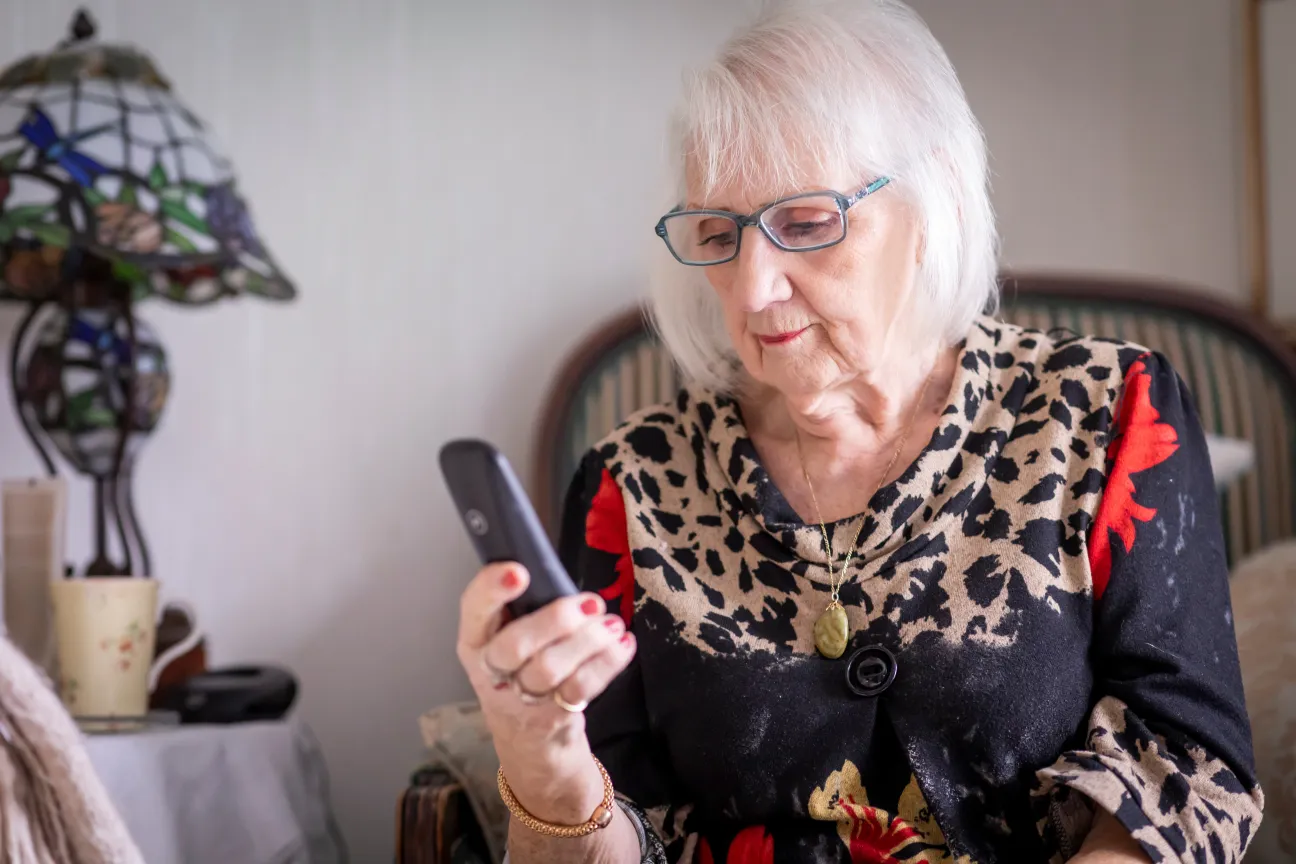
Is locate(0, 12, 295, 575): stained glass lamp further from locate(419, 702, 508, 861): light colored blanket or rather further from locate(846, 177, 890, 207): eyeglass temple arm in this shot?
locate(846, 177, 890, 207): eyeglass temple arm

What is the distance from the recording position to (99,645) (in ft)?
4.38

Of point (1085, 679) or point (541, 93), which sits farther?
point (541, 93)

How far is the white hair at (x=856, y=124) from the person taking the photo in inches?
41.1

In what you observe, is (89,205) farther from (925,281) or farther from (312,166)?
(925,281)

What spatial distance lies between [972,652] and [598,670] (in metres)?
0.35

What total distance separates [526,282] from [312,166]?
0.38 meters

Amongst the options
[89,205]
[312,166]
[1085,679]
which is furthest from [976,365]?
[312,166]

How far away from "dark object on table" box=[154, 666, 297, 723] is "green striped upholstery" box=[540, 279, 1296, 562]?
43 centimetres

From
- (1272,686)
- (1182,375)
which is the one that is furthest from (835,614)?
(1182,375)

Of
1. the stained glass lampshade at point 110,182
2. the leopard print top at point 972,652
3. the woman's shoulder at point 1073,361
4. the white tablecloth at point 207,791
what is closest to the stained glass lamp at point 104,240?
the stained glass lampshade at point 110,182

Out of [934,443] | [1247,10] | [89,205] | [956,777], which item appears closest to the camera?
[956,777]

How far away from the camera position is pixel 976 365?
112 centimetres

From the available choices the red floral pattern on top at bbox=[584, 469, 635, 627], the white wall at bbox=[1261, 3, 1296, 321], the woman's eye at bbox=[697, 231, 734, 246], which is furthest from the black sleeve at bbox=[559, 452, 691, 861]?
the white wall at bbox=[1261, 3, 1296, 321]

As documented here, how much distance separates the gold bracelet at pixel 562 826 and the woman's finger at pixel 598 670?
0.14 metres
